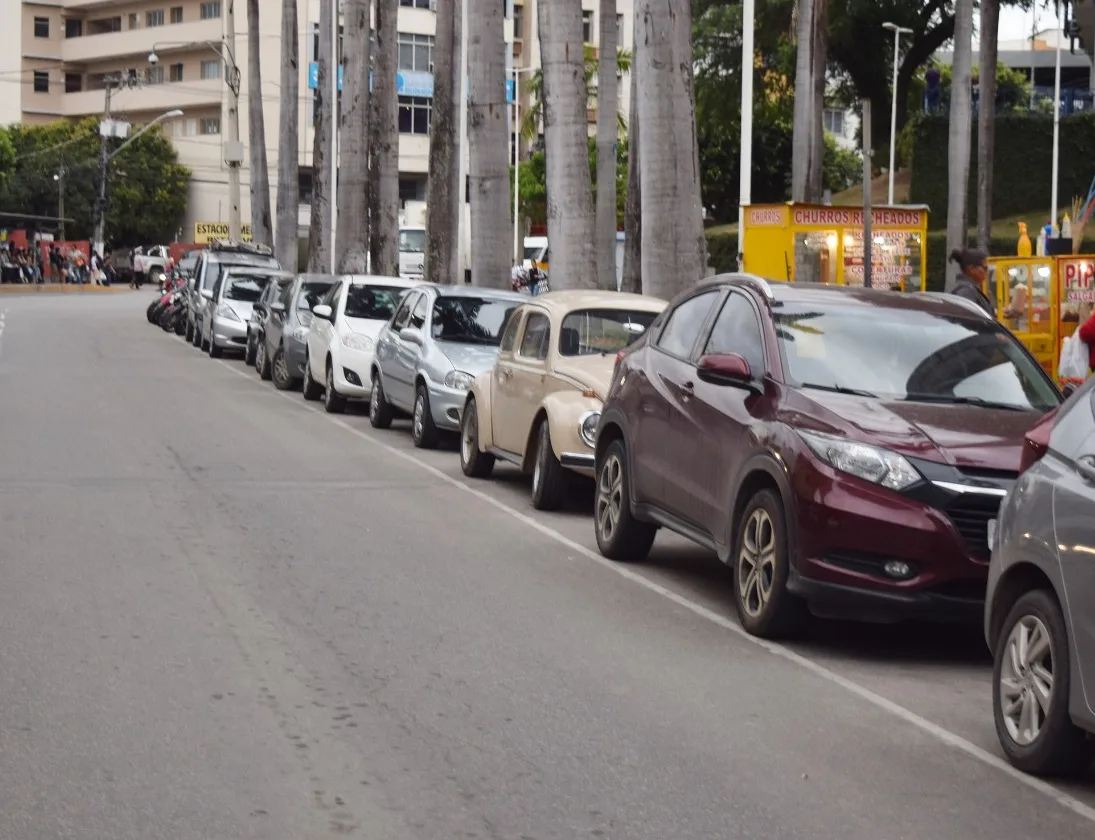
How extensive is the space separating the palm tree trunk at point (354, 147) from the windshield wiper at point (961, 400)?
27756 millimetres

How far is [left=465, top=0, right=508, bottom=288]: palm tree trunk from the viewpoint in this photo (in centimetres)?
2497

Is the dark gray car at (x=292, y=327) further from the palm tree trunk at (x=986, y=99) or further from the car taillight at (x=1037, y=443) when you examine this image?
the car taillight at (x=1037, y=443)

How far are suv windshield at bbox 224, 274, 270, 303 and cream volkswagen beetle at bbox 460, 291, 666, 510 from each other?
748 inches

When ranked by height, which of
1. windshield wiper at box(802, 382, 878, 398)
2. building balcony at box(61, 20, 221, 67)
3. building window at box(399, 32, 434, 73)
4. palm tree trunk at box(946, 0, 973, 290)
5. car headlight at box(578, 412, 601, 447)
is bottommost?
car headlight at box(578, 412, 601, 447)

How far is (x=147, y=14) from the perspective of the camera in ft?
320

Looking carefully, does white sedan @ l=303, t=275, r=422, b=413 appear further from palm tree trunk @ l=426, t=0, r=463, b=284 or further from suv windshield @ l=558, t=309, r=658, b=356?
suv windshield @ l=558, t=309, r=658, b=356

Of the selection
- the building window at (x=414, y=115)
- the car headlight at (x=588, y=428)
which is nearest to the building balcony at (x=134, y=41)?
the building window at (x=414, y=115)

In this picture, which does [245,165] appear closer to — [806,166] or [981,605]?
[806,166]

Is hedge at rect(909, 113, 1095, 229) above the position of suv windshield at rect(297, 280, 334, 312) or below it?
above

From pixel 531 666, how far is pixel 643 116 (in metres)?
12.0

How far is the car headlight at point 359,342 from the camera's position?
72.4ft

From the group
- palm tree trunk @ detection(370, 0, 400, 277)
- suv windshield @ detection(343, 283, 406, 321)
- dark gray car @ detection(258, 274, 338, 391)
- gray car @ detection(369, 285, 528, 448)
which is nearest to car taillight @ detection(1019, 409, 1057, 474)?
gray car @ detection(369, 285, 528, 448)

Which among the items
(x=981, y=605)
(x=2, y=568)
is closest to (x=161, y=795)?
(x=981, y=605)

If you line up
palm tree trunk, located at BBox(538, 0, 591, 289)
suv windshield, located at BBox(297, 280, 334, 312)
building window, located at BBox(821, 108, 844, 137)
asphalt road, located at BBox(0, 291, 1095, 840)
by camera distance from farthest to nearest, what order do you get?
building window, located at BBox(821, 108, 844, 137), suv windshield, located at BBox(297, 280, 334, 312), palm tree trunk, located at BBox(538, 0, 591, 289), asphalt road, located at BBox(0, 291, 1095, 840)
